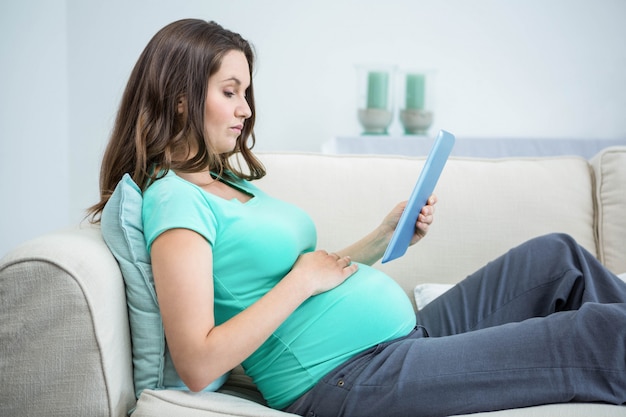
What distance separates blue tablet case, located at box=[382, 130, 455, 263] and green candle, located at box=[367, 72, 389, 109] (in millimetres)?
1309

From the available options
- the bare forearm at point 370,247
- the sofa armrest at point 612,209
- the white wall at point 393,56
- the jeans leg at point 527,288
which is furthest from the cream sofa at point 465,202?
the white wall at point 393,56

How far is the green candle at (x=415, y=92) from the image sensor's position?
102 inches

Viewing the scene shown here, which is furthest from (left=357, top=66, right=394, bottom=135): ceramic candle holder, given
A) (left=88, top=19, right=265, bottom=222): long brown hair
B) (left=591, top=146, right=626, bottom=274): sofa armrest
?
(left=88, top=19, right=265, bottom=222): long brown hair

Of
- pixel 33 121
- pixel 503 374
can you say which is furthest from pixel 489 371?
pixel 33 121

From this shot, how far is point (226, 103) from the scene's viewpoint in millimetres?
1264

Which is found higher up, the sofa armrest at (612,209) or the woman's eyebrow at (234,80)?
the woman's eyebrow at (234,80)

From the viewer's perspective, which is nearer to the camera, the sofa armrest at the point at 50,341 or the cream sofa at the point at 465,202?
the sofa armrest at the point at 50,341

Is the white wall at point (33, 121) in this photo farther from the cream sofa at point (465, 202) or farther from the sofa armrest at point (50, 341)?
the sofa armrest at point (50, 341)

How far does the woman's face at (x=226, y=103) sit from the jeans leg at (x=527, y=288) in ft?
1.76

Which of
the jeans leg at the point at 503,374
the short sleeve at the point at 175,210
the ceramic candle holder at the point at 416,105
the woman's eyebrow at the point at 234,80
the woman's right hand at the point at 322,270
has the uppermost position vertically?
the woman's eyebrow at the point at 234,80

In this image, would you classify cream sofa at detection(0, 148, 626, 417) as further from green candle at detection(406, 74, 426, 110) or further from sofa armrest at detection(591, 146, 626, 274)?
green candle at detection(406, 74, 426, 110)

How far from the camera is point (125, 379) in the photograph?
1.03 metres

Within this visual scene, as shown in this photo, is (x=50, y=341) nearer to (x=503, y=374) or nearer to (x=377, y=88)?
(x=503, y=374)

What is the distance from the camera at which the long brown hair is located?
Result: 1210 millimetres
